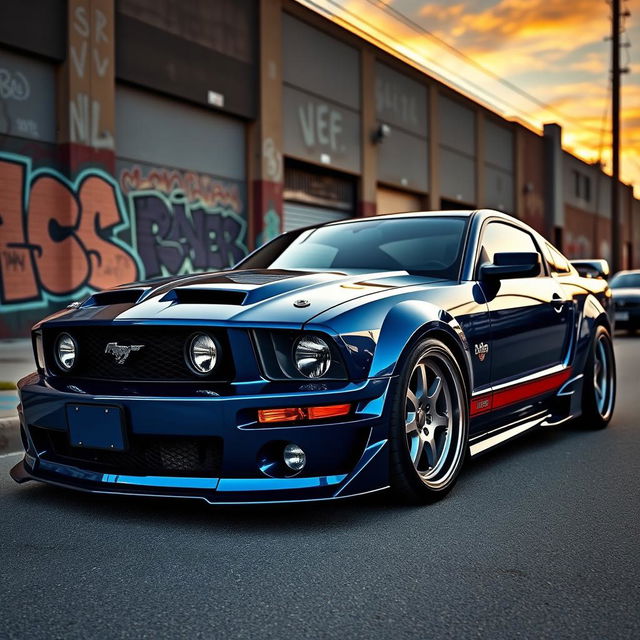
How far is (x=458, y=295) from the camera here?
4.13m

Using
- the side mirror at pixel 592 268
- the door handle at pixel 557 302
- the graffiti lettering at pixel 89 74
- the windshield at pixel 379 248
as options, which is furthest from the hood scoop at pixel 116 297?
the graffiti lettering at pixel 89 74

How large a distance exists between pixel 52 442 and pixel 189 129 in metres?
13.0

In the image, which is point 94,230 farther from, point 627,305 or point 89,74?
point 627,305

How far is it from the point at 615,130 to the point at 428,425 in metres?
22.9

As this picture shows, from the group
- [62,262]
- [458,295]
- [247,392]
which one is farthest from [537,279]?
[62,262]

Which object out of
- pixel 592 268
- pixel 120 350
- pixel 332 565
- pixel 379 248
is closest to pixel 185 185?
pixel 592 268

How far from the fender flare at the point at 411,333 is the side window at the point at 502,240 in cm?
70

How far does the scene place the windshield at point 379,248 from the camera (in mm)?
4465

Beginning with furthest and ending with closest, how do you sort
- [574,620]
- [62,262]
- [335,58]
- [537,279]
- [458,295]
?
1. [335,58]
2. [62,262]
3. [537,279]
4. [458,295]
5. [574,620]

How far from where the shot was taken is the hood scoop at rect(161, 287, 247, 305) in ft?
11.6

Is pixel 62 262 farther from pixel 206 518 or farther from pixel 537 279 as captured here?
pixel 206 518

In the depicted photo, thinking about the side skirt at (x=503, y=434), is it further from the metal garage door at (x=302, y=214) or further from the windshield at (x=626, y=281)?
the metal garage door at (x=302, y=214)

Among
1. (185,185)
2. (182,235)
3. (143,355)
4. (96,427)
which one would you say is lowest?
(96,427)

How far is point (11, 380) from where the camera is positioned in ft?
25.7
